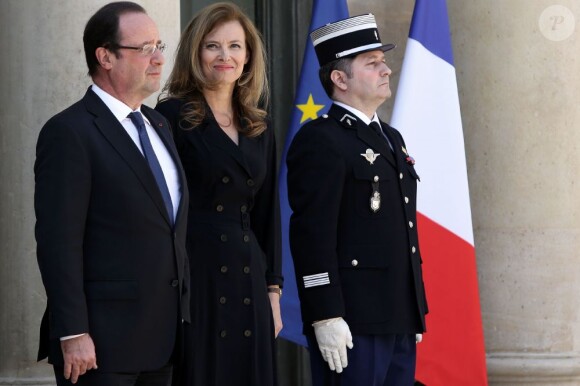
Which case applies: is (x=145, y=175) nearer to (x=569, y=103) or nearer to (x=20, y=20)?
(x=20, y=20)

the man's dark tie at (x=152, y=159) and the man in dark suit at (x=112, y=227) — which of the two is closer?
the man in dark suit at (x=112, y=227)

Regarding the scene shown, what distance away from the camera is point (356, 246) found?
455cm

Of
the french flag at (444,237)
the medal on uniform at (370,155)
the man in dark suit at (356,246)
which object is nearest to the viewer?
the man in dark suit at (356,246)

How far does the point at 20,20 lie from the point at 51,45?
169mm

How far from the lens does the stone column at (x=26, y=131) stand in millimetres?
5027

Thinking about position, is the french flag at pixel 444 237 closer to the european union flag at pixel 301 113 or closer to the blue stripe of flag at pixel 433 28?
the blue stripe of flag at pixel 433 28

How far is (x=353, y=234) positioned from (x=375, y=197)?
6.2 inches

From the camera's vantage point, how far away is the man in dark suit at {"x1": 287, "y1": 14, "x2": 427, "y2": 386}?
14.7 ft

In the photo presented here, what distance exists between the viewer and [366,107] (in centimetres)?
475

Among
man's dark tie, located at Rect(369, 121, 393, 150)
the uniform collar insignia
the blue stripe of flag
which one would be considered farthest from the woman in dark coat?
the blue stripe of flag

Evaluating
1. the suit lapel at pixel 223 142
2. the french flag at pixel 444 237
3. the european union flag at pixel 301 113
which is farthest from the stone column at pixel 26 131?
the french flag at pixel 444 237

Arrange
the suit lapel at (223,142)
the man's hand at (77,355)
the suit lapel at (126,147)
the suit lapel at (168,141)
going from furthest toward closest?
the suit lapel at (223,142), the suit lapel at (168,141), the suit lapel at (126,147), the man's hand at (77,355)

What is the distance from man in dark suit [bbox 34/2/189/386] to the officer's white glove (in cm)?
73

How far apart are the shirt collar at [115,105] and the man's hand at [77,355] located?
2.27 ft
